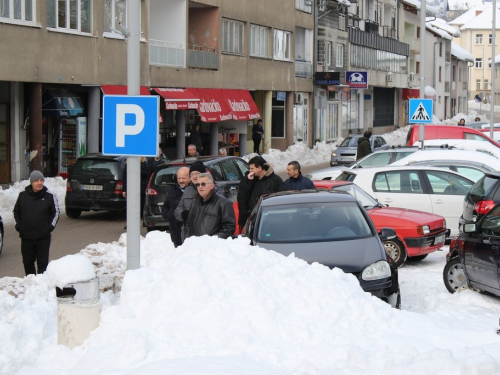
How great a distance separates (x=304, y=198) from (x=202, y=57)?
25124mm

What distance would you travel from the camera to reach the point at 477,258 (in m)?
10.8

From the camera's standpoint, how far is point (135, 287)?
7.55 meters

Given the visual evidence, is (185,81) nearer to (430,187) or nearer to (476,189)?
(430,187)

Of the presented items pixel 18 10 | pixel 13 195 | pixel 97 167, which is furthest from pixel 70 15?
pixel 97 167

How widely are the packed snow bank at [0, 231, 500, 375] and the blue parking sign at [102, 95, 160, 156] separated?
1.09 m

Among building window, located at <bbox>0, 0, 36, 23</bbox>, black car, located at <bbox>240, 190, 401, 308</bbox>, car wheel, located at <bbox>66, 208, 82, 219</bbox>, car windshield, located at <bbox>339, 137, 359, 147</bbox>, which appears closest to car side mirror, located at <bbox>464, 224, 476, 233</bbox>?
black car, located at <bbox>240, 190, 401, 308</bbox>

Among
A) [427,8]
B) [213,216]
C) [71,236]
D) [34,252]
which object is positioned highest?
[427,8]

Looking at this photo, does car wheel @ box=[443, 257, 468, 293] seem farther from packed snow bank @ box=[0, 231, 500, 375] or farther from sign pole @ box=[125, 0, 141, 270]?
sign pole @ box=[125, 0, 141, 270]

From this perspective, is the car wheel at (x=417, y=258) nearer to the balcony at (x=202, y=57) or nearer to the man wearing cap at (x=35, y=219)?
the man wearing cap at (x=35, y=219)

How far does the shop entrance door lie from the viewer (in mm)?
26188

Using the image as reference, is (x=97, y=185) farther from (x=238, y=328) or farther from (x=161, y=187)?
(x=238, y=328)

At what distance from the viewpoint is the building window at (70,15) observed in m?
25.5

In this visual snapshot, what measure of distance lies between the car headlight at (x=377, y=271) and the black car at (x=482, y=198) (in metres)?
4.87

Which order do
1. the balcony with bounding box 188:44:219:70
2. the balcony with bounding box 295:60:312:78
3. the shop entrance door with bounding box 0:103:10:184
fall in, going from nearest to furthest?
the shop entrance door with bounding box 0:103:10:184
the balcony with bounding box 188:44:219:70
the balcony with bounding box 295:60:312:78
